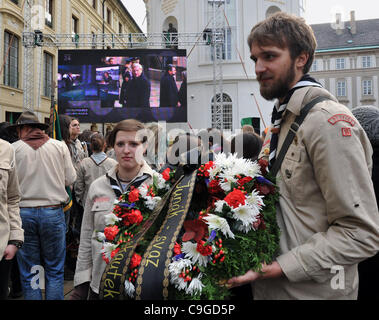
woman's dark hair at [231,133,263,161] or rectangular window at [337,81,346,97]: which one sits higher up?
rectangular window at [337,81,346,97]

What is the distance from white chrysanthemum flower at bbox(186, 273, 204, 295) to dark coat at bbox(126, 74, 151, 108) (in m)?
14.0

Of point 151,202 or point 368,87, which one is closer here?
point 151,202

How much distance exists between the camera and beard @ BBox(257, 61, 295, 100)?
57.9 inches

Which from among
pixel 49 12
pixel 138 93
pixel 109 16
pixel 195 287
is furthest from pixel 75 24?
pixel 195 287

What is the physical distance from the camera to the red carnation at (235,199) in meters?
1.35

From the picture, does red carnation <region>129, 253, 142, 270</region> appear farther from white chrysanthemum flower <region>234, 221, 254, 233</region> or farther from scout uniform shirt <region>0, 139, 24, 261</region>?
scout uniform shirt <region>0, 139, 24, 261</region>

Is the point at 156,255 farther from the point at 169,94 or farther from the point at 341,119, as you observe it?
the point at 169,94

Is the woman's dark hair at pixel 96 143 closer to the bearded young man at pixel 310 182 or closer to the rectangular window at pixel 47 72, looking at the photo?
the bearded young man at pixel 310 182

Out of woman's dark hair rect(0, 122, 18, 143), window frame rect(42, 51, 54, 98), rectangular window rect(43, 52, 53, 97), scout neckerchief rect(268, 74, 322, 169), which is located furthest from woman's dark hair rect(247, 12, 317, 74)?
rectangular window rect(43, 52, 53, 97)

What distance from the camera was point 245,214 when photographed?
135cm

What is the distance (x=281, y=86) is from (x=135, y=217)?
2.95ft

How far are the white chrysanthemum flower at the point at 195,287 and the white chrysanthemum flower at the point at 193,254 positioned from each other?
2.6 inches

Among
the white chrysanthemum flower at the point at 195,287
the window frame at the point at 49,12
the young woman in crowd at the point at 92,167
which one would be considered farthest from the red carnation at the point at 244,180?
the window frame at the point at 49,12

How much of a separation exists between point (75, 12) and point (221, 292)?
85.6 ft
